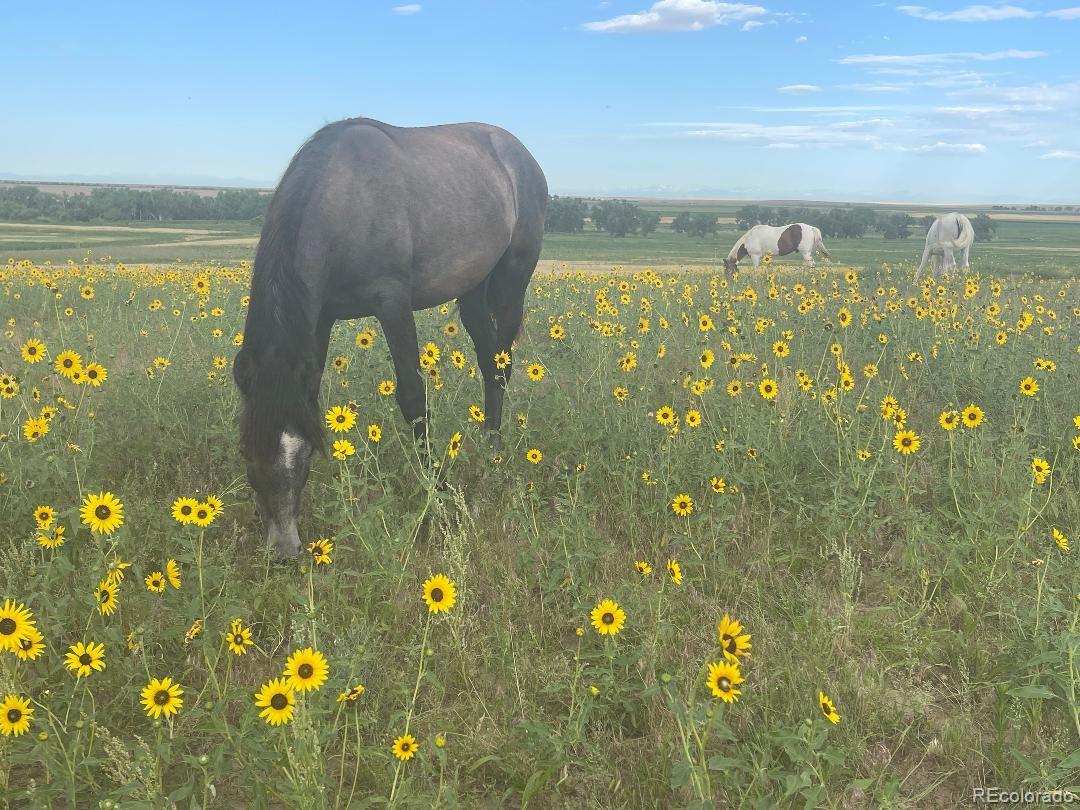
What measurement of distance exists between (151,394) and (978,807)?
584cm

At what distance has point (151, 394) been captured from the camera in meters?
5.59

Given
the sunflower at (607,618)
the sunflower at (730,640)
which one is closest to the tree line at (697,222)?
the sunflower at (607,618)

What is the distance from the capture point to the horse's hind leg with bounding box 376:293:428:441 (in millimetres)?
4496

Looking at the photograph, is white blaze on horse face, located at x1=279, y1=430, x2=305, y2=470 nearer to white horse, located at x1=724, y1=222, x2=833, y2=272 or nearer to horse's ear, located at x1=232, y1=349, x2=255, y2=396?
horse's ear, located at x1=232, y1=349, x2=255, y2=396

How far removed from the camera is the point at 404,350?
4520 millimetres

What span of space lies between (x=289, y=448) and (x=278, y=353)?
48 cm

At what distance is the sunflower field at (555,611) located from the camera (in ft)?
7.17

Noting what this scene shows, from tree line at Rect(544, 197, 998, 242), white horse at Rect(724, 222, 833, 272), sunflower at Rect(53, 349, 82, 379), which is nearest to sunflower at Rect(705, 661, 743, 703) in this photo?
sunflower at Rect(53, 349, 82, 379)

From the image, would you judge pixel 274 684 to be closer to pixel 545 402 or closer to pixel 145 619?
pixel 145 619

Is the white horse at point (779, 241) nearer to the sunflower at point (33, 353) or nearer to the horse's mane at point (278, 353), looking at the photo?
the horse's mane at point (278, 353)

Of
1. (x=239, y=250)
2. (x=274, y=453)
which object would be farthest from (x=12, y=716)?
(x=239, y=250)

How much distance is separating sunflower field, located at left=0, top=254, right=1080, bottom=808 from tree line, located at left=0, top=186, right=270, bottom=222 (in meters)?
62.3

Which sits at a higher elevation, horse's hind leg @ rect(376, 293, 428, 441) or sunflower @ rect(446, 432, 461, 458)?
horse's hind leg @ rect(376, 293, 428, 441)

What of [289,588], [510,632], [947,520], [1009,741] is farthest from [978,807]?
[289,588]
